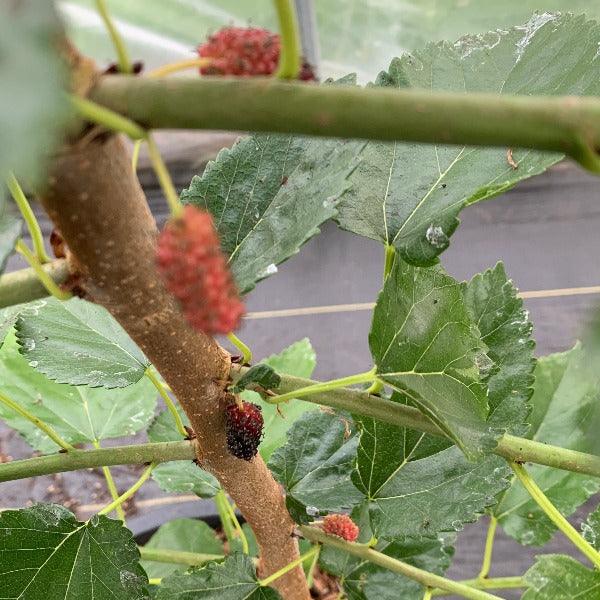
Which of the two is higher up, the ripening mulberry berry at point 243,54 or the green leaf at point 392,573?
the ripening mulberry berry at point 243,54

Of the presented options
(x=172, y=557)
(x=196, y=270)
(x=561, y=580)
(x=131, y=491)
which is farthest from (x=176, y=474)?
(x=196, y=270)

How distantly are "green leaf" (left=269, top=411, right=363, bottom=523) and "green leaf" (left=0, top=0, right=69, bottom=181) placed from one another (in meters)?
0.32

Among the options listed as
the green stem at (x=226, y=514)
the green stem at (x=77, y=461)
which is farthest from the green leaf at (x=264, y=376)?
the green stem at (x=226, y=514)

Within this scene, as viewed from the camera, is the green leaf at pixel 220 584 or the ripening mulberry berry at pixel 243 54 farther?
the green leaf at pixel 220 584

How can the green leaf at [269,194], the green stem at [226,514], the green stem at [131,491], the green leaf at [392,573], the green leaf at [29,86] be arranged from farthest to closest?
the green stem at [226,514] < the green leaf at [392,573] < the green stem at [131,491] < the green leaf at [269,194] < the green leaf at [29,86]

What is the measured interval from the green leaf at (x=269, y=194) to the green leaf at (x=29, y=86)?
0.11 meters

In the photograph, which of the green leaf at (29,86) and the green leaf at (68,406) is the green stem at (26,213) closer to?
the green leaf at (29,86)

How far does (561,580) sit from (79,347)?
28cm

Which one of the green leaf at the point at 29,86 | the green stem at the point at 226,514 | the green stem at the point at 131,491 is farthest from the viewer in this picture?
the green stem at the point at 226,514

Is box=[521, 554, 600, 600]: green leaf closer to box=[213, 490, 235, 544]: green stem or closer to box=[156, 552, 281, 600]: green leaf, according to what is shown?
box=[156, 552, 281, 600]: green leaf

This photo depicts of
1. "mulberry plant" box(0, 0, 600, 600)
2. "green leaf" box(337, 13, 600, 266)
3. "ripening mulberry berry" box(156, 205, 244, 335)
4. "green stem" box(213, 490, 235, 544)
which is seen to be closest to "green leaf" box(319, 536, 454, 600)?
"mulberry plant" box(0, 0, 600, 600)

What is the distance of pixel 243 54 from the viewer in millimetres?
171

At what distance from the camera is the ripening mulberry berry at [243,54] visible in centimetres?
17

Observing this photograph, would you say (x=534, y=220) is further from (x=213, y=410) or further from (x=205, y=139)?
(x=213, y=410)
